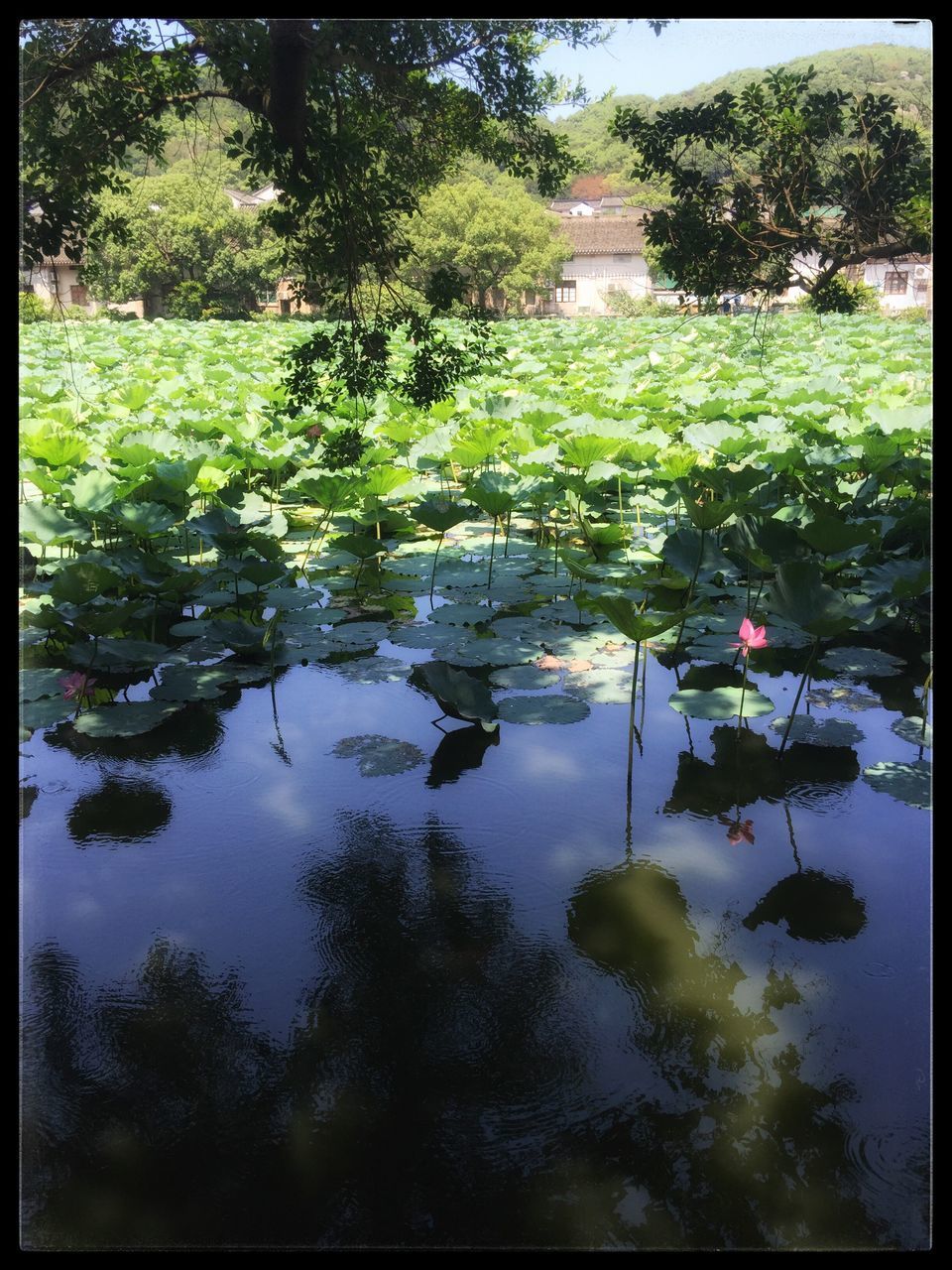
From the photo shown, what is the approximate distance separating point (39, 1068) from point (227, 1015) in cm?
26

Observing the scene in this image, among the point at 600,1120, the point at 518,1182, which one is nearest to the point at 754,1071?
the point at 600,1120

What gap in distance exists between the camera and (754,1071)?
4.58ft

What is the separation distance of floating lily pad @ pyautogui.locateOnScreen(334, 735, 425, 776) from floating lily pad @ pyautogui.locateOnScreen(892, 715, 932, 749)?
3.79ft

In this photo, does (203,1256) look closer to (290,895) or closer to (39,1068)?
(39,1068)

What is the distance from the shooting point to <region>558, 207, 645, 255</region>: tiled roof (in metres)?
4.39

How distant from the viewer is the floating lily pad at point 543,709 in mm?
2545

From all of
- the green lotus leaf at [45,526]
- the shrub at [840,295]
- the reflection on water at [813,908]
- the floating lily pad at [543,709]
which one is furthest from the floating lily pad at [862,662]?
the green lotus leaf at [45,526]

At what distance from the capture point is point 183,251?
277 inches

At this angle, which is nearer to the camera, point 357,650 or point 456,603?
point 357,650

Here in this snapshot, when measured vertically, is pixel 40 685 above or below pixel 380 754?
above

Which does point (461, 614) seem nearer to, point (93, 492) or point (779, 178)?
point (93, 492)

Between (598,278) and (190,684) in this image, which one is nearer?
(190,684)

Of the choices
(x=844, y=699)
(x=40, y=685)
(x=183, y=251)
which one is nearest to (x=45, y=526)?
(x=40, y=685)

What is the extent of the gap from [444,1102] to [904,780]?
131 cm
